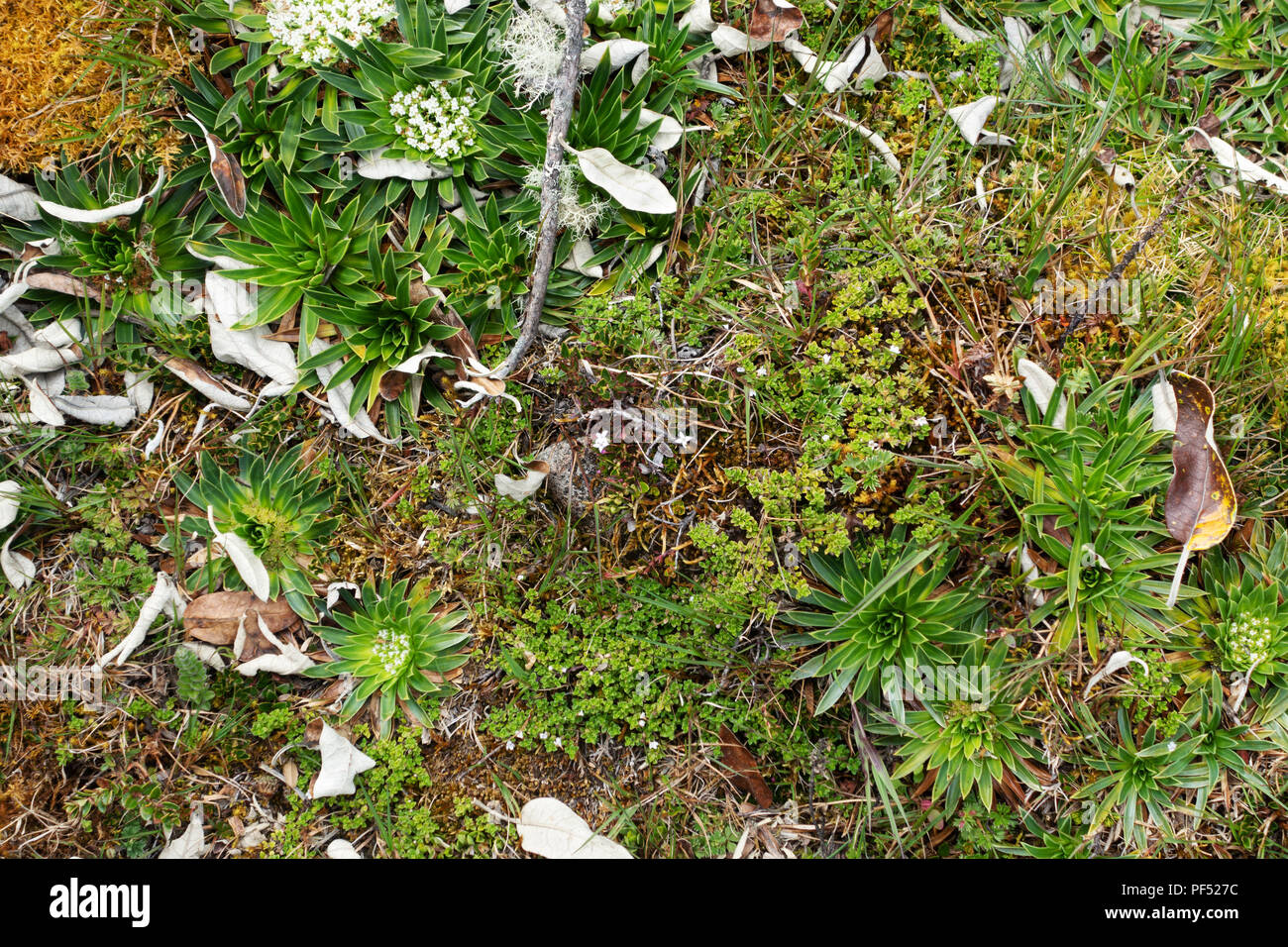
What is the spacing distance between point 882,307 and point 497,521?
1.66m

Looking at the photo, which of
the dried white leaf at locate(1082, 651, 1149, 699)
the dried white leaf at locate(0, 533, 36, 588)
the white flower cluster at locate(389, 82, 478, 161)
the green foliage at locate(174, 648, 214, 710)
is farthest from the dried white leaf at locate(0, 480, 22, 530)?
the dried white leaf at locate(1082, 651, 1149, 699)

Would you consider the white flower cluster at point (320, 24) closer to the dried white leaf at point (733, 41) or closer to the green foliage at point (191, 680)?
the dried white leaf at point (733, 41)

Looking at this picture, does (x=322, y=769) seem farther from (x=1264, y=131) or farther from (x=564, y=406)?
(x=1264, y=131)

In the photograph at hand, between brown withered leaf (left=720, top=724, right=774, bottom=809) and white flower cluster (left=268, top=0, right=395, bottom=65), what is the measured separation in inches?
113

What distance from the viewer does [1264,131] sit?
9.86ft

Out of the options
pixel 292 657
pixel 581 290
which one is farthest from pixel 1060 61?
pixel 292 657

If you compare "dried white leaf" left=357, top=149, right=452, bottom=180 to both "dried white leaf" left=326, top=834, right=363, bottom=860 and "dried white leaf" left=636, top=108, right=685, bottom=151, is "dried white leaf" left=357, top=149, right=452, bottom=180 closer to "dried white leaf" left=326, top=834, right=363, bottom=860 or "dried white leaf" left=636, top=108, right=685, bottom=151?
"dried white leaf" left=636, top=108, right=685, bottom=151

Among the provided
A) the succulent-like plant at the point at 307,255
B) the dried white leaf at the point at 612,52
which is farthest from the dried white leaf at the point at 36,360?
the dried white leaf at the point at 612,52

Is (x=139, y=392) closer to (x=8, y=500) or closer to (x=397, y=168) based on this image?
(x=8, y=500)

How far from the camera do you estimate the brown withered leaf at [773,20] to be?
2.96 metres

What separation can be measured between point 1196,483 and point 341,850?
3367 mm

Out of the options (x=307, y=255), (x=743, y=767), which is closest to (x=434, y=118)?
(x=307, y=255)

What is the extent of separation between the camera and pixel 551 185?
2.77 meters

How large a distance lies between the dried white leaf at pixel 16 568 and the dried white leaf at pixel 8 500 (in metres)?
0.07
